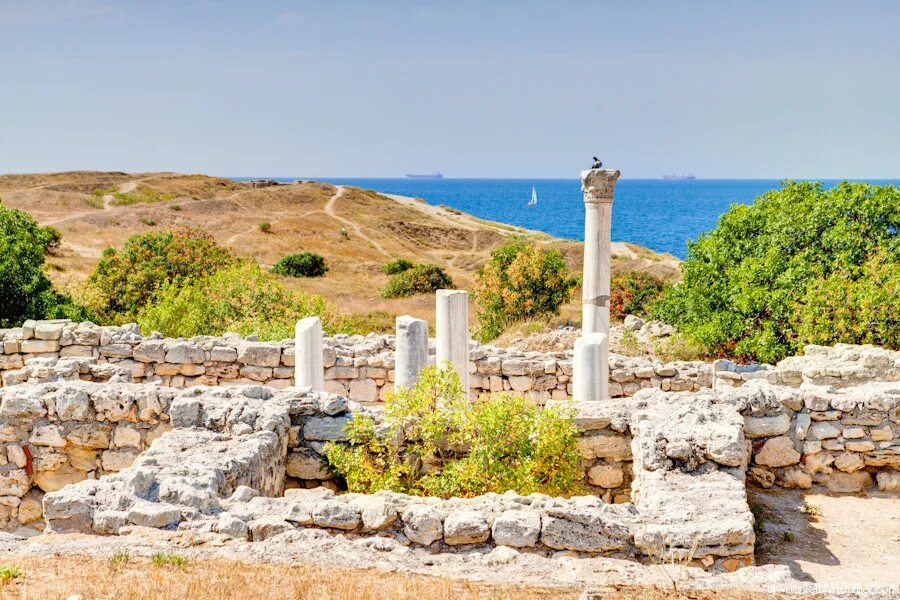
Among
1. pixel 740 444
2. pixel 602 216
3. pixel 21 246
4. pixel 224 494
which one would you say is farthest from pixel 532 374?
pixel 21 246

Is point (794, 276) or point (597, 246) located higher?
point (597, 246)

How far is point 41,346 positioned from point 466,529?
36.0 feet

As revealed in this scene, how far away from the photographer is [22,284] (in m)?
20.3

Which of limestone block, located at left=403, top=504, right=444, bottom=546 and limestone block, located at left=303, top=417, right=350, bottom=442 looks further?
limestone block, located at left=303, top=417, right=350, bottom=442

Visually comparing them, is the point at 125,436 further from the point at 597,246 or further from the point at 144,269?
the point at 144,269

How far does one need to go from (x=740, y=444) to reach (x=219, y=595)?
498 cm

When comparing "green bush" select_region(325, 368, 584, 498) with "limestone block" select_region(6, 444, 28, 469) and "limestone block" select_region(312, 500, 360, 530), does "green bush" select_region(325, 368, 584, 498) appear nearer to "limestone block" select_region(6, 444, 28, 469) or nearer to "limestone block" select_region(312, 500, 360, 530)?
"limestone block" select_region(312, 500, 360, 530)

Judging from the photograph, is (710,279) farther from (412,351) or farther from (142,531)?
(142,531)

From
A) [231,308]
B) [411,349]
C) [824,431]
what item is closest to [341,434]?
[411,349]

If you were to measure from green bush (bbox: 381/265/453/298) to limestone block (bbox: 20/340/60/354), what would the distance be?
2325 cm

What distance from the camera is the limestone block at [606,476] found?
924 cm

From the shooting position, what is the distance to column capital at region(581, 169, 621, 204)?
1378cm

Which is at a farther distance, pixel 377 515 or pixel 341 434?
pixel 341 434

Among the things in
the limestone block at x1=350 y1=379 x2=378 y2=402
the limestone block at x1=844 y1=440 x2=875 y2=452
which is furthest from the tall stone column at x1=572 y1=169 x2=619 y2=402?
the limestone block at x1=844 y1=440 x2=875 y2=452
